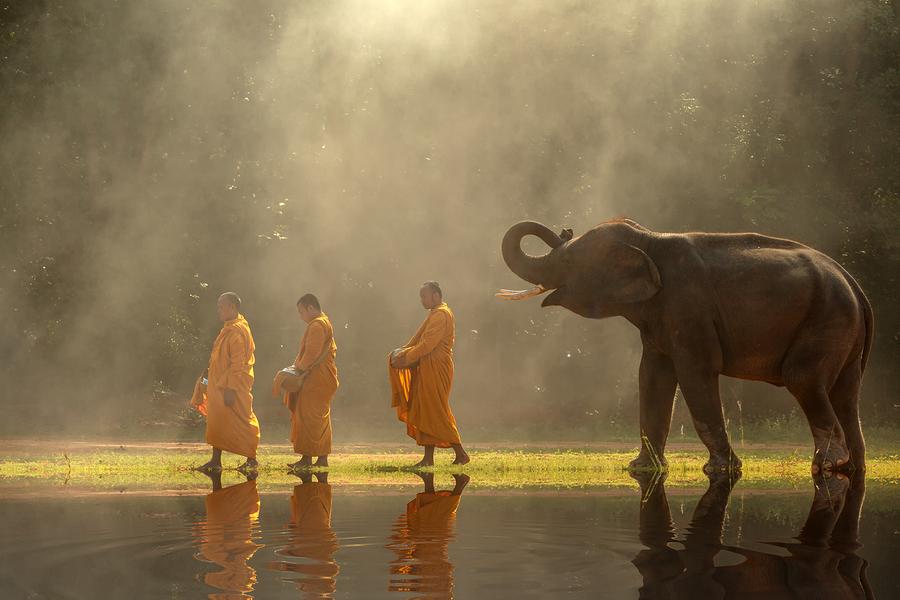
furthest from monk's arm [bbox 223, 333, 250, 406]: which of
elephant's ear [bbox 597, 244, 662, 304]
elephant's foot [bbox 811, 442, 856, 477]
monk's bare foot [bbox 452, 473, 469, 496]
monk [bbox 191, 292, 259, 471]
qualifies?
elephant's foot [bbox 811, 442, 856, 477]

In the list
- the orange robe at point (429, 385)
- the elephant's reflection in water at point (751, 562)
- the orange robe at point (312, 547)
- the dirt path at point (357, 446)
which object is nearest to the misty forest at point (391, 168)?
the dirt path at point (357, 446)

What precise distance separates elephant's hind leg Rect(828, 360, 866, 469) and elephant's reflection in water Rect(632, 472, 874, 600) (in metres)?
3.73

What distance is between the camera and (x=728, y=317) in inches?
539

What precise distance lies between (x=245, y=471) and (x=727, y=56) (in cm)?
1786

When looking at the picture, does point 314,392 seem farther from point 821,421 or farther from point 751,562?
point 751,562

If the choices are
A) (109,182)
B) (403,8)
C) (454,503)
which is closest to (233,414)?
(454,503)

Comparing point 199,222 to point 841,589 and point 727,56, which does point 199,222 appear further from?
point 841,589

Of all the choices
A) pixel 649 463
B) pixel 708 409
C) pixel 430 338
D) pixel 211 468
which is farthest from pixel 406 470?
pixel 708 409

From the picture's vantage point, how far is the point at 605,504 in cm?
1079

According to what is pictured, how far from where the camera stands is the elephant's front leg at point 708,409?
13.6 meters

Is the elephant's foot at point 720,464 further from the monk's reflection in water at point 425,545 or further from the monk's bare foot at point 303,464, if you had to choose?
the monk's bare foot at point 303,464

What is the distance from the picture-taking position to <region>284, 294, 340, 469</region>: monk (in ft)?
51.9

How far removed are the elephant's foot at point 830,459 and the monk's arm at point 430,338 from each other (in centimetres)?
434

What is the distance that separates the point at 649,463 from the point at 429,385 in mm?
2726
